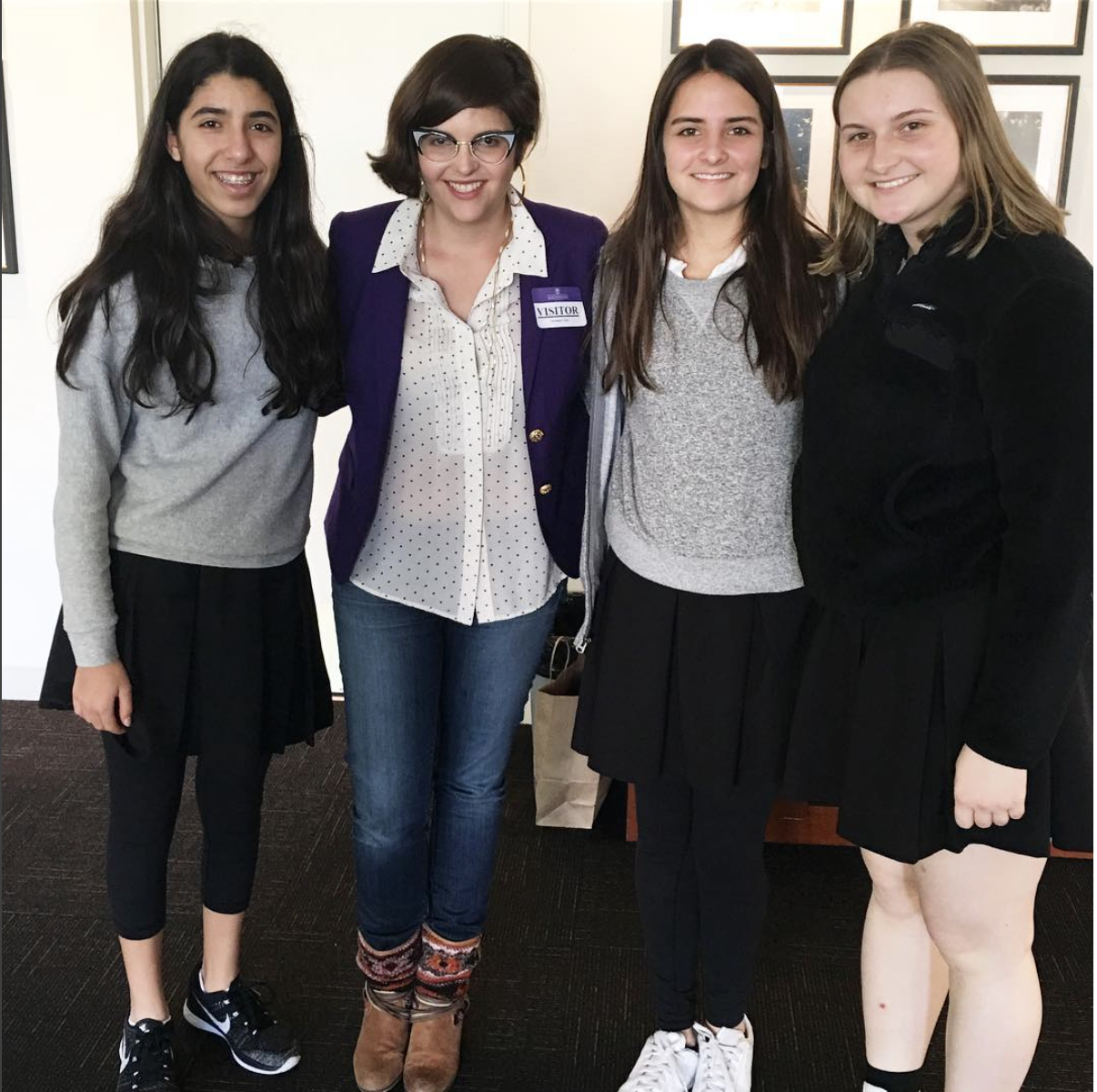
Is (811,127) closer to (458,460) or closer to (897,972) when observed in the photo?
(458,460)

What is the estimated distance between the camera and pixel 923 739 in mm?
1420

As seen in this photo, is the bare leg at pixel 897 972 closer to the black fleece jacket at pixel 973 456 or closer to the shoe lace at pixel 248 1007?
the black fleece jacket at pixel 973 456

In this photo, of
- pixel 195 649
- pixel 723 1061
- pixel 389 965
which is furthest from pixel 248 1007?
pixel 723 1061

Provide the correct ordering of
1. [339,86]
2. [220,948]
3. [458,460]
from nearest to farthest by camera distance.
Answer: [458,460], [220,948], [339,86]

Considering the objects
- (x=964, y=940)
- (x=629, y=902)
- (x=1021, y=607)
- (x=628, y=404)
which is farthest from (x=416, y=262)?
(x=629, y=902)

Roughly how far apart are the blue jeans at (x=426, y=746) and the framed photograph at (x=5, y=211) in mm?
2102

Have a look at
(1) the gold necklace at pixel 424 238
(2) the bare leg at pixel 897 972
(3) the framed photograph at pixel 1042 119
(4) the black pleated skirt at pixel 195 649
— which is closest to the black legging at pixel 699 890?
(2) the bare leg at pixel 897 972

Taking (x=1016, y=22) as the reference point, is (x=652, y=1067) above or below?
below

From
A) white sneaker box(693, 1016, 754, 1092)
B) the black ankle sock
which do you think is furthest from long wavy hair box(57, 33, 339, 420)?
the black ankle sock

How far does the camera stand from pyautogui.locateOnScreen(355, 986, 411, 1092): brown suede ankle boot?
1.86 m

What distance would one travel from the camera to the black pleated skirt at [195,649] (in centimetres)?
166

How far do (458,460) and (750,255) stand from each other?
532 millimetres

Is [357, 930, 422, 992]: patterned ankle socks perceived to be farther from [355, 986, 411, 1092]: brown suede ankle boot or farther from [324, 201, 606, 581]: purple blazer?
[324, 201, 606, 581]: purple blazer

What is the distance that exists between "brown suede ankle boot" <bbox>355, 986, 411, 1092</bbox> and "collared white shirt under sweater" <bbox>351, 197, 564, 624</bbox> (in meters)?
0.71
